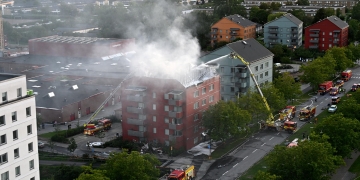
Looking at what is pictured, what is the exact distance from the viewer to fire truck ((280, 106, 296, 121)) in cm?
2570

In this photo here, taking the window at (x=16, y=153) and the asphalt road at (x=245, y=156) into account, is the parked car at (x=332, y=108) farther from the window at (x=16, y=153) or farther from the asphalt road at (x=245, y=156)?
the window at (x=16, y=153)

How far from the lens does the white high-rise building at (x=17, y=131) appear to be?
13.1 metres

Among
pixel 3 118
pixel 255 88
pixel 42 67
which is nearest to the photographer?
pixel 3 118

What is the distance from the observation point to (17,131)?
531 inches

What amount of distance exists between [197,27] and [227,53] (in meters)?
22.3

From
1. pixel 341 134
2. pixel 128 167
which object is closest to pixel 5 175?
pixel 128 167

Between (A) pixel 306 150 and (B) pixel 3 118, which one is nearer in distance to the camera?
(B) pixel 3 118

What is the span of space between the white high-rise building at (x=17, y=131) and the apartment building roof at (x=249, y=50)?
1486 cm

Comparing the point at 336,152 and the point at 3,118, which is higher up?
the point at 3,118

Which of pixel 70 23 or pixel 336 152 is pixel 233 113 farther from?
pixel 70 23

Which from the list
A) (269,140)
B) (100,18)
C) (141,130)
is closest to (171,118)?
(141,130)

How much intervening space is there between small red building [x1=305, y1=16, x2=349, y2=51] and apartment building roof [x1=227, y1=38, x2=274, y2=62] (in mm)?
15636

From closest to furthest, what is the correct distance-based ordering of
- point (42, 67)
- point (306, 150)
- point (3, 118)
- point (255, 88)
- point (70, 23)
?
point (3, 118) < point (306, 150) < point (255, 88) < point (42, 67) < point (70, 23)

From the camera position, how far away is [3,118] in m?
13.1
